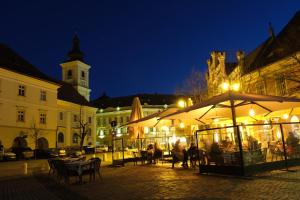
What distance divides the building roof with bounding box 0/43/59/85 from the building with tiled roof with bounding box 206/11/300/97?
25.5m

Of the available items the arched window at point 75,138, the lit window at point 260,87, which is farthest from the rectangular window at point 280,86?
the arched window at point 75,138

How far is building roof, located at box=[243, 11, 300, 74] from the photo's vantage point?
23.2 metres

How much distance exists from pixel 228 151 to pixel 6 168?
48.1 ft

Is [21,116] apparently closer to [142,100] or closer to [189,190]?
[189,190]

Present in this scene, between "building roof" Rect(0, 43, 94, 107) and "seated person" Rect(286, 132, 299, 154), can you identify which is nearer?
"seated person" Rect(286, 132, 299, 154)

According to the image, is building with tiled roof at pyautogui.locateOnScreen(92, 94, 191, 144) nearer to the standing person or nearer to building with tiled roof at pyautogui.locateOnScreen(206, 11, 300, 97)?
building with tiled roof at pyautogui.locateOnScreen(206, 11, 300, 97)

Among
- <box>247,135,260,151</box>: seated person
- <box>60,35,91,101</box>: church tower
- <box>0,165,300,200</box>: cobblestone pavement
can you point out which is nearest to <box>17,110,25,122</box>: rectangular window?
<box>60,35,91,101</box>: church tower

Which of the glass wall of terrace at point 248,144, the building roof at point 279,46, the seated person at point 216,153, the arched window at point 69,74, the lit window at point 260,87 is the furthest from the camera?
the arched window at point 69,74

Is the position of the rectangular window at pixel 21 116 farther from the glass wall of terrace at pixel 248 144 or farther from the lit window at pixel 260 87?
the glass wall of terrace at pixel 248 144

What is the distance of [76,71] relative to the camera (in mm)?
67000

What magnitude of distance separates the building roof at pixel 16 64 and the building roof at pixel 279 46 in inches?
1143

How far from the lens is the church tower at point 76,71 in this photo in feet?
219

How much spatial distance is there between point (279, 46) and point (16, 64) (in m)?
33.5

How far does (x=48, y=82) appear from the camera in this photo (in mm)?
42406
